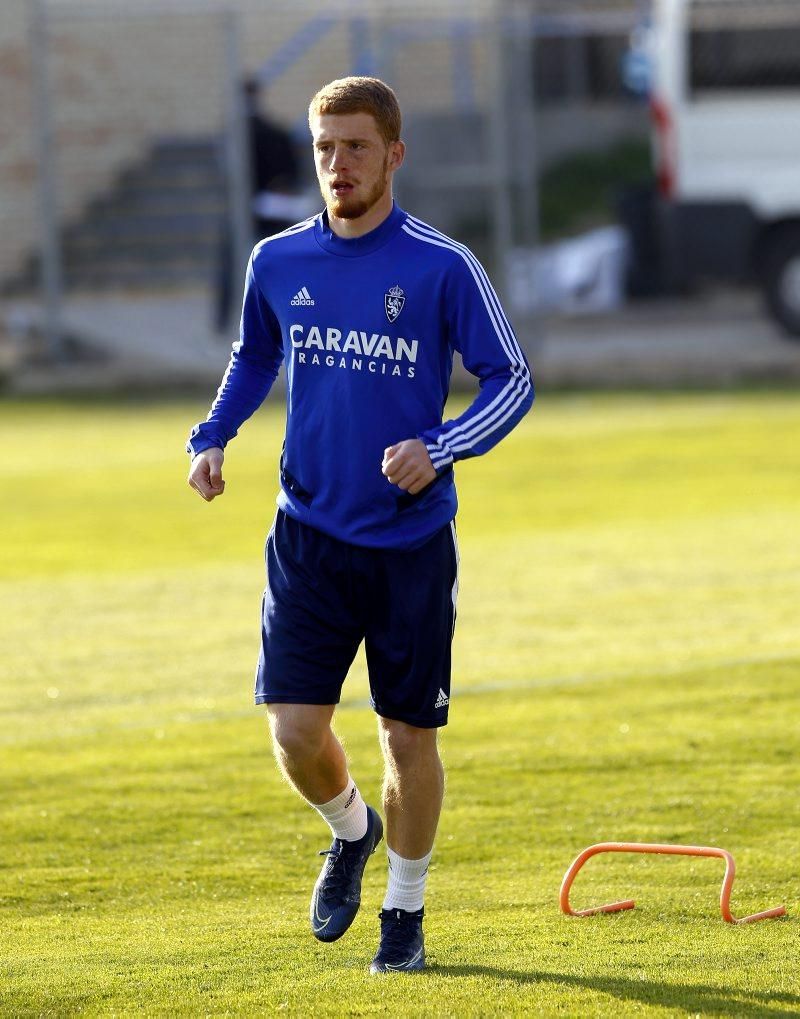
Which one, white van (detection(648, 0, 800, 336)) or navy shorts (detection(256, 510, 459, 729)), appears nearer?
navy shorts (detection(256, 510, 459, 729))

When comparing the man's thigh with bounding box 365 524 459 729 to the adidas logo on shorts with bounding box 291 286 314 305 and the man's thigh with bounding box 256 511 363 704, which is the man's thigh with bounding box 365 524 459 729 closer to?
the man's thigh with bounding box 256 511 363 704

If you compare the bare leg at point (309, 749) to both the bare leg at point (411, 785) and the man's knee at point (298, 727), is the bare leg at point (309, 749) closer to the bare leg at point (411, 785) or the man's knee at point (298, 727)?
the man's knee at point (298, 727)

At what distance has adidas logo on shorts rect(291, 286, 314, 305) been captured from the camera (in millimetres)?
4676

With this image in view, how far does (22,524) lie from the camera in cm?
1304

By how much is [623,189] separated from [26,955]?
17.1 meters

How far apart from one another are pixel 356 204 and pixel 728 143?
16.3 m

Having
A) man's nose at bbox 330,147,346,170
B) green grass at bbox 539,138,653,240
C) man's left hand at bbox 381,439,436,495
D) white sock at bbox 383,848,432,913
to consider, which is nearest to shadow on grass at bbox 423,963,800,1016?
white sock at bbox 383,848,432,913

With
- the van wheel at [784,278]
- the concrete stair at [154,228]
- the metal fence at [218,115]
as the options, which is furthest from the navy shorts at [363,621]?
the concrete stair at [154,228]

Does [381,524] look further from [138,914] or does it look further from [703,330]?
[703,330]

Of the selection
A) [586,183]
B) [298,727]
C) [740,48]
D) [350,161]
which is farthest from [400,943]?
[586,183]

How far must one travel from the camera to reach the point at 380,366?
15.1 feet

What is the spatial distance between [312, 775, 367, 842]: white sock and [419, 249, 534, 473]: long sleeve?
95 cm

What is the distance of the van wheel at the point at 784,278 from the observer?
20.3m

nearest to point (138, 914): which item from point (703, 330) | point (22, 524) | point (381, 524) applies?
point (381, 524)
